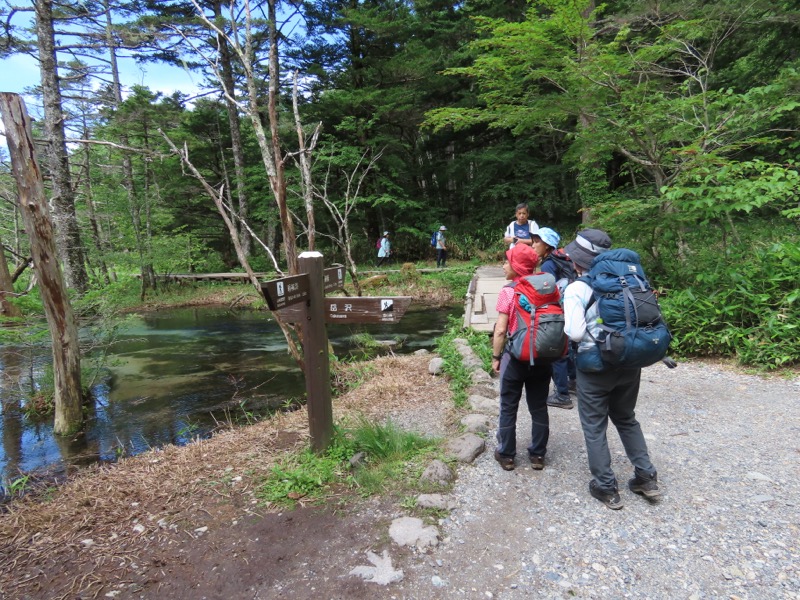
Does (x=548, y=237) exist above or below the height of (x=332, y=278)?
above

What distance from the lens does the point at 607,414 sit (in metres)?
2.75

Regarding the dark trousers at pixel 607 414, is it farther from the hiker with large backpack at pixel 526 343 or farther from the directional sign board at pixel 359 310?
the directional sign board at pixel 359 310

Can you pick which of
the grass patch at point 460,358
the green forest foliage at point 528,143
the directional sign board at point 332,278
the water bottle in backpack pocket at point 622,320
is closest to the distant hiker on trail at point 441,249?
the green forest foliage at point 528,143

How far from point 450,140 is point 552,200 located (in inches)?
234

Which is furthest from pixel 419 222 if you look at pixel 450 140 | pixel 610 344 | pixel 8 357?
pixel 610 344

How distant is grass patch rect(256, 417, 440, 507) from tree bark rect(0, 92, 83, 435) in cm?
391

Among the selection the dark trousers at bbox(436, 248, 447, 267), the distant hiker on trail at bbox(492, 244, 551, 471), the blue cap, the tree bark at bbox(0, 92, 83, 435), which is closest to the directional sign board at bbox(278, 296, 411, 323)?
the distant hiker on trail at bbox(492, 244, 551, 471)

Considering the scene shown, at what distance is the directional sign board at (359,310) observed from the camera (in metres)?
3.31

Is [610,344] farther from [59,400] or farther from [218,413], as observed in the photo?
[59,400]

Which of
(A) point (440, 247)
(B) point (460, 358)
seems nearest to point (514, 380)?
(B) point (460, 358)

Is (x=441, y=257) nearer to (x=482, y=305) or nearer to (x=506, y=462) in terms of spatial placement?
(x=482, y=305)

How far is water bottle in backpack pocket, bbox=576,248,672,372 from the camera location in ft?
8.03

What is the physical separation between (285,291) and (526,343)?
1640 mm

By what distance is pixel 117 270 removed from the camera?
20.3 metres
